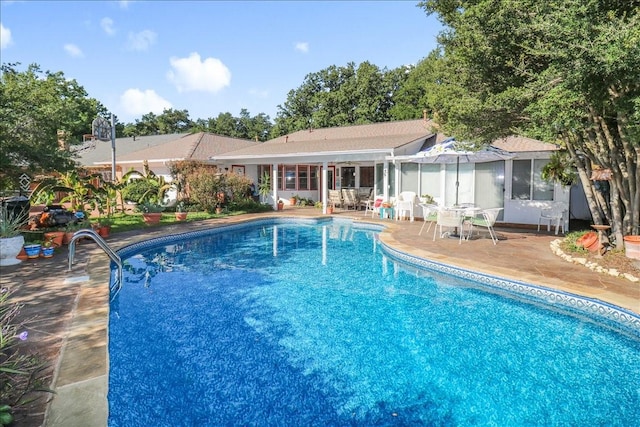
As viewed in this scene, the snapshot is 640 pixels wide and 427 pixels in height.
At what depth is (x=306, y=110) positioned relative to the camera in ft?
156

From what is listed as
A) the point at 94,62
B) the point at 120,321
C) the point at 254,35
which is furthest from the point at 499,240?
the point at 94,62

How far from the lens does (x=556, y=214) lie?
12789 millimetres

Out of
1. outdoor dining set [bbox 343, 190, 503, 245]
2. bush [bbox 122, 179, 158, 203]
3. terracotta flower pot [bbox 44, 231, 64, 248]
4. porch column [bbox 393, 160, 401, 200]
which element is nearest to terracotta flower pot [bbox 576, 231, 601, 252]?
outdoor dining set [bbox 343, 190, 503, 245]

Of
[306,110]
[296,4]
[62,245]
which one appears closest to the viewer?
[62,245]

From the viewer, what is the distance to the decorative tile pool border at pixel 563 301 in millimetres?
5863

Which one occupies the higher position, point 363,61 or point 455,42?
point 363,61

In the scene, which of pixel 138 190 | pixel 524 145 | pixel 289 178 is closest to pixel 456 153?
pixel 524 145

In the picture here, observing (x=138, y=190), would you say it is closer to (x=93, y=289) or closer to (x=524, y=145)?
(x=93, y=289)

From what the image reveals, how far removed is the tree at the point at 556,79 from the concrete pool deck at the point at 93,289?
7.83 feet

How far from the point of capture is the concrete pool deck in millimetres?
3482

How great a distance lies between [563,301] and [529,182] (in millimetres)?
8590

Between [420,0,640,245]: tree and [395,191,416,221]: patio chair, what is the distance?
16.9ft

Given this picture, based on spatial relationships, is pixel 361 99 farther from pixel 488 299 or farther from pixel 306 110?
pixel 488 299

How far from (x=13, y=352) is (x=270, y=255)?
7532mm
